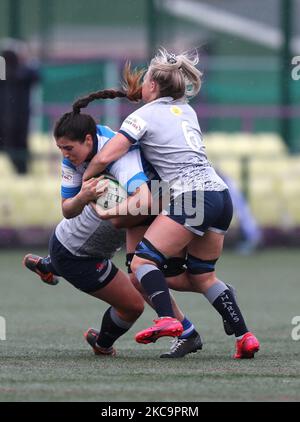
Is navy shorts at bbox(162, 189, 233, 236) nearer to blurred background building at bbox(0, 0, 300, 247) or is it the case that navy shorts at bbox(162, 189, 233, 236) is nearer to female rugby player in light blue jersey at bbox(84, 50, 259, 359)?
female rugby player in light blue jersey at bbox(84, 50, 259, 359)

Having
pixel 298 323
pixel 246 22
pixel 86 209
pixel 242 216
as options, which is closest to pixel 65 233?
pixel 86 209

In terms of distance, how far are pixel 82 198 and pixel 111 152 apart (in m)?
0.26

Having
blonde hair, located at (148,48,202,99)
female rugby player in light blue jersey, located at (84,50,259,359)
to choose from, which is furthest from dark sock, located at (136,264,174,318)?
blonde hair, located at (148,48,202,99)

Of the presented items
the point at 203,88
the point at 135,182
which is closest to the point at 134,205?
the point at 135,182

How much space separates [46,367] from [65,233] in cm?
83

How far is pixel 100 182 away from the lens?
5434 mm

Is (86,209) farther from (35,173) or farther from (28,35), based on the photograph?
(28,35)

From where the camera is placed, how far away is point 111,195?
5.44m

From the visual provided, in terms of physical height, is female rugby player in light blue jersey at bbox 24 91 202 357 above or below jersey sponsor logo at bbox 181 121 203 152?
below

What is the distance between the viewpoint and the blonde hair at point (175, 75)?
18.3 ft

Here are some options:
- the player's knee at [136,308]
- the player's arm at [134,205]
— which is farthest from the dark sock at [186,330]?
the player's arm at [134,205]

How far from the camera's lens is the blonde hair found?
559cm

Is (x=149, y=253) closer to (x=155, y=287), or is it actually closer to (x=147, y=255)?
(x=147, y=255)

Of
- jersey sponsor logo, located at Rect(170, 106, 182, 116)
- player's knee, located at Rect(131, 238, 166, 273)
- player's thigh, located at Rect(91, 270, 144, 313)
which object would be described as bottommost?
player's thigh, located at Rect(91, 270, 144, 313)
